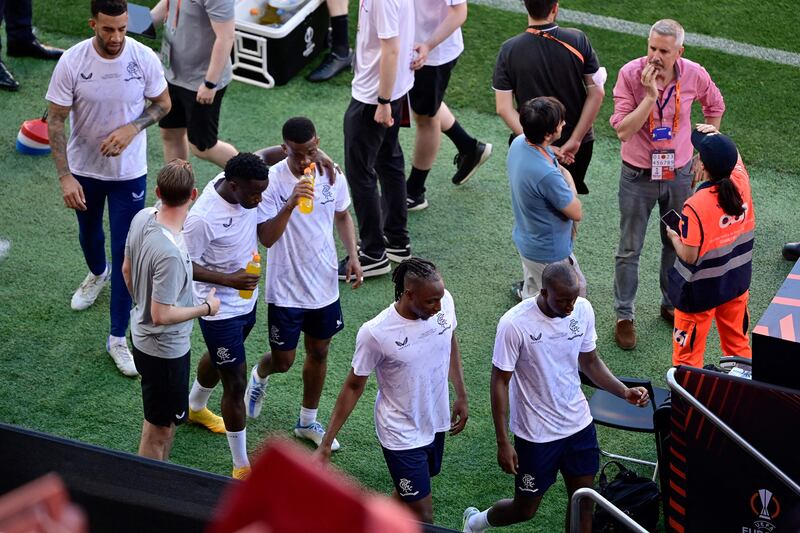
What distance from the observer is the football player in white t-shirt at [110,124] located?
566 centimetres

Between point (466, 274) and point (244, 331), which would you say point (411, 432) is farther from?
point (466, 274)

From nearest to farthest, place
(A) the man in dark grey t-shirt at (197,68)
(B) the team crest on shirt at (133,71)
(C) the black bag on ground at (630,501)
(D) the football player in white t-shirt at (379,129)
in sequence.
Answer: (C) the black bag on ground at (630,501), (B) the team crest on shirt at (133,71), (D) the football player in white t-shirt at (379,129), (A) the man in dark grey t-shirt at (197,68)

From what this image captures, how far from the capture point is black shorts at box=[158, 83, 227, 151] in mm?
6992

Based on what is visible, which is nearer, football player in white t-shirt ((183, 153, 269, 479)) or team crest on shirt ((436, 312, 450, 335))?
team crest on shirt ((436, 312, 450, 335))

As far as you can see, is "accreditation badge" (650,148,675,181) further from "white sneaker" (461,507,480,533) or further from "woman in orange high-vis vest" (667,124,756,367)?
"white sneaker" (461,507,480,533)

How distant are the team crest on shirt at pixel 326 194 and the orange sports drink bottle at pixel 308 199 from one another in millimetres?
72

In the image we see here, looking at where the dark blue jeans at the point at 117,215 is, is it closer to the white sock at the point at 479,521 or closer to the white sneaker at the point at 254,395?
the white sneaker at the point at 254,395

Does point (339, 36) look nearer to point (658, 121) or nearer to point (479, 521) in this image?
point (658, 121)

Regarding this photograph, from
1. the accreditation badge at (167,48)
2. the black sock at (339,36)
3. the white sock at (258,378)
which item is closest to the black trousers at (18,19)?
the black sock at (339,36)

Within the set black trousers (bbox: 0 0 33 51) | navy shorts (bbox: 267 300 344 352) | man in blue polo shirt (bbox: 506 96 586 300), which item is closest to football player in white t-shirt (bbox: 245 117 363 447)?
navy shorts (bbox: 267 300 344 352)

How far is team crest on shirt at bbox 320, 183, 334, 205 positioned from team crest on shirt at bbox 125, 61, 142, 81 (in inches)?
51.5

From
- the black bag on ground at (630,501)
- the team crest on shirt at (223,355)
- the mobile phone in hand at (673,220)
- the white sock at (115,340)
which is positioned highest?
the mobile phone in hand at (673,220)

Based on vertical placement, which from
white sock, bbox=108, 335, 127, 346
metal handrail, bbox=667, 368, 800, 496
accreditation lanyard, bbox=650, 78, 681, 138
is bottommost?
white sock, bbox=108, 335, 127, 346

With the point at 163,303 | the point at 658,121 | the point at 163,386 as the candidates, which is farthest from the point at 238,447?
the point at 658,121
